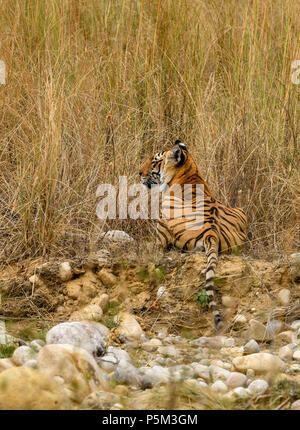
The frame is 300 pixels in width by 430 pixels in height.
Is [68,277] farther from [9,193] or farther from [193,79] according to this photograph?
[193,79]

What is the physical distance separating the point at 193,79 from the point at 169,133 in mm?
584

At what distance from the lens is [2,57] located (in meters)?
6.18

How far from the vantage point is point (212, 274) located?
14.2 feet

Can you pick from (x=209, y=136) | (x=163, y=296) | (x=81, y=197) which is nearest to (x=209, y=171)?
(x=209, y=136)

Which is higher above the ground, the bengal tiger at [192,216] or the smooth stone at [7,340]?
the bengal tiger at [192,216]

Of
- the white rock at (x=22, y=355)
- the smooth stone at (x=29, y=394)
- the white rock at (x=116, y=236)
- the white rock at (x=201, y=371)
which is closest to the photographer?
the smooth stone at (x=29, y=394)

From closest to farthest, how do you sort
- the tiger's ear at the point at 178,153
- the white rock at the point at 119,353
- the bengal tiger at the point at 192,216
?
1. the white rock at the point at 119,353
2. the bengal tiger at the point at 192,216
3. the tiger's ear at the point at 178,153

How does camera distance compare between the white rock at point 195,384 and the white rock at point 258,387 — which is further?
the white rock at point 258,387

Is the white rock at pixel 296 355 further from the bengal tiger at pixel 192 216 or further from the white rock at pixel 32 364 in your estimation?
the white rock at pixel 32 364

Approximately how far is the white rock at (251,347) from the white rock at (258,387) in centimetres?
51

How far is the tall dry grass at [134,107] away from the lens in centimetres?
506

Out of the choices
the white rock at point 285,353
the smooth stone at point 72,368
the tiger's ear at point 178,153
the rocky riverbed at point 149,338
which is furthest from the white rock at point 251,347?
the tiger's ear at point 178,153

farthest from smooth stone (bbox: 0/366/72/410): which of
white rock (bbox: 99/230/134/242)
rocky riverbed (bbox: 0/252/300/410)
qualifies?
white rock (bbox: 99/230/134/242)

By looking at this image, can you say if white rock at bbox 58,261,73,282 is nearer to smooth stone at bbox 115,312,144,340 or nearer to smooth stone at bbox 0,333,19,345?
smooth stone at bbox 115,312,144,340
